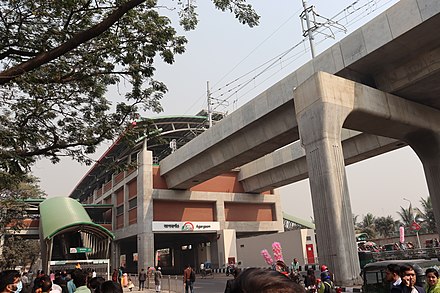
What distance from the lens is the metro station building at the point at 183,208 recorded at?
35.2m

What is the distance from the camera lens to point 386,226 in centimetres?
6053

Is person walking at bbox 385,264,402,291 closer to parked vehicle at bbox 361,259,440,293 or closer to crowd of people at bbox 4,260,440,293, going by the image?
crowd of people at bbox 4,260,440,293

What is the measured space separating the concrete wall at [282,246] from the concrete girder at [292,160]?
5063mm

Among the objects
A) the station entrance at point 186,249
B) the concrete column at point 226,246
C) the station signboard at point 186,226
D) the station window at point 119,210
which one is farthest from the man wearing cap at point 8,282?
the station window at point 119,210

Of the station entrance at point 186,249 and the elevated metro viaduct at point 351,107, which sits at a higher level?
the elevated metro viaduct at point 351,107

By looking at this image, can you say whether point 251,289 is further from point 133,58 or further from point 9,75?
point 133,58

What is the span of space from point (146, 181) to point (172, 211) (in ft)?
13.8

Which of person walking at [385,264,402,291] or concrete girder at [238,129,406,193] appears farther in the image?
concrete girder at [238,129,406,193]

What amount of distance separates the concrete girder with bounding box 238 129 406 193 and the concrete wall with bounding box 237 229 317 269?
5.06 meters

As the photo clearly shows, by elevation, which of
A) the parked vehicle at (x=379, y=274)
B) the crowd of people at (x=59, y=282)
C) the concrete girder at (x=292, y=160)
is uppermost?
the concrete girder at (x=292, y=160)

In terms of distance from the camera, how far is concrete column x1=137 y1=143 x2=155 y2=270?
34062mm

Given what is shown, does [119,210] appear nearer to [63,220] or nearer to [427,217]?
[63,220]

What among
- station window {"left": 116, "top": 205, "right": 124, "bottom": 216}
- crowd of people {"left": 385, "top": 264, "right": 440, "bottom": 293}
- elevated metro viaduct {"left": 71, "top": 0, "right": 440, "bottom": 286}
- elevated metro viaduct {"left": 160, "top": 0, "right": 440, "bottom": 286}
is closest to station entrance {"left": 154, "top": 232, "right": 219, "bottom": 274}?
station window {"left": 116, "top": 205, "right": 124, "bottom": 216}

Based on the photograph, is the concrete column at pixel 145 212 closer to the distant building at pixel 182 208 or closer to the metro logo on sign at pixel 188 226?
the distant building at pixel 182 208
